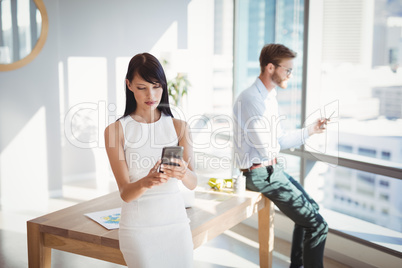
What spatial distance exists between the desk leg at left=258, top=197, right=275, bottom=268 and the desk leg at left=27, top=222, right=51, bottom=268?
4.69 feet

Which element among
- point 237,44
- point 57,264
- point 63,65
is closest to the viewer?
point 57,264

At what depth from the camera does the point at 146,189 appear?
1.54 m

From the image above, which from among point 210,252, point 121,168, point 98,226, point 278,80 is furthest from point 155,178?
point 210,252

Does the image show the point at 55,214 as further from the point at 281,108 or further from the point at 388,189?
the point at 388,189

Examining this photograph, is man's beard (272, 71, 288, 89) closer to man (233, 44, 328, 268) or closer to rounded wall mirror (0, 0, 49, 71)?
man (233, 44, 328, 268)

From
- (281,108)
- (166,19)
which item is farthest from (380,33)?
(166,19)

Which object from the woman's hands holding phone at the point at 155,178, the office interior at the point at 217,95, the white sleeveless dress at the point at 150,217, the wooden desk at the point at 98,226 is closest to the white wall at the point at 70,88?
the office interior at the point at 217,95

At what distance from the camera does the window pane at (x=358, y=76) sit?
119 inches

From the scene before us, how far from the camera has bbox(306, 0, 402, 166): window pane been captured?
3.02 meters

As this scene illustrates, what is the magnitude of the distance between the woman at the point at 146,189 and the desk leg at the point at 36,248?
0.66 m

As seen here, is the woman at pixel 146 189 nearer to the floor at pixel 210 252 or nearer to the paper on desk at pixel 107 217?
the paper on desk at pixel 107 217

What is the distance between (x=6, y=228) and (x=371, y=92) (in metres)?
3.35

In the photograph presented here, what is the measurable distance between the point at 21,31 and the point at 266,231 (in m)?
3.37

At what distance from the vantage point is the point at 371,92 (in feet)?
11.0
